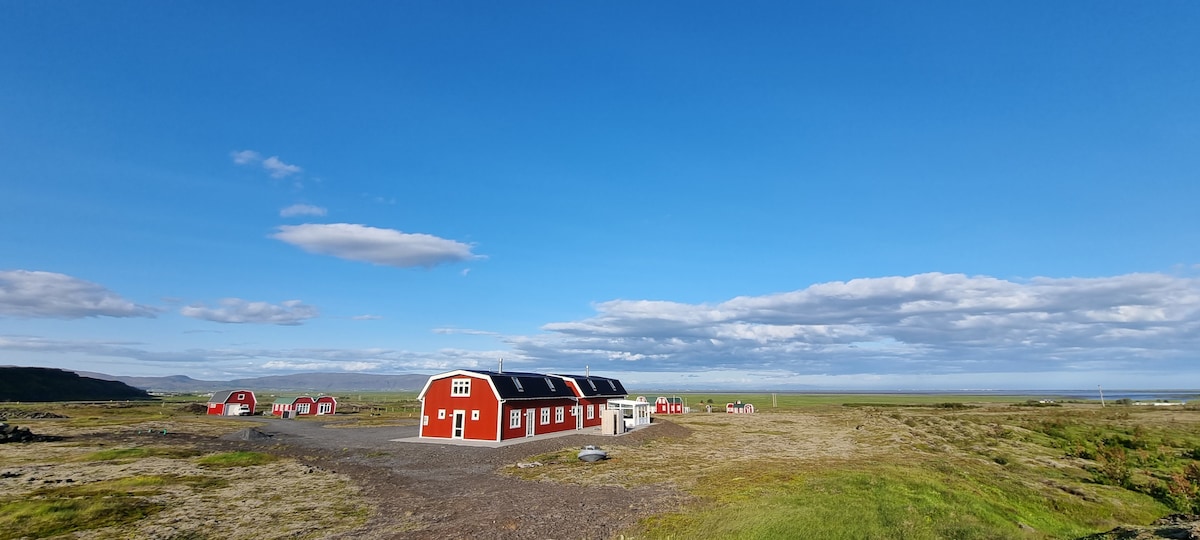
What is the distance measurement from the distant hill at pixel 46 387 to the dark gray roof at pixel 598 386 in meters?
183

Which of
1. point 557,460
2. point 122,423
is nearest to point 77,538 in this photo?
point 557,460

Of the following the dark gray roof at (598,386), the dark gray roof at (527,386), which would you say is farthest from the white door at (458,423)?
the dark gray roof at (598,386)

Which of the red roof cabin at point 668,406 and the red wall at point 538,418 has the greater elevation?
the red wall at point 538,418

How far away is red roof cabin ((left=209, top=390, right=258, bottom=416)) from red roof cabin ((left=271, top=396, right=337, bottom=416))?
4.05 meters

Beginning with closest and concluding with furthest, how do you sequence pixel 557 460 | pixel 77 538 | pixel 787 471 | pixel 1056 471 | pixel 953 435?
pixel 77 538 → pixel 787 471 → pixel 1056 471 → pixel 557 460 → pixel 953 435

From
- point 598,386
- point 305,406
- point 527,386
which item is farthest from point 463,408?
point 305,406

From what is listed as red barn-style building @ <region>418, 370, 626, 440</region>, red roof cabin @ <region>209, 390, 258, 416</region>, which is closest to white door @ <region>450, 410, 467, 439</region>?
red barn-style building @ <region>418, 370, 626, 440</region>

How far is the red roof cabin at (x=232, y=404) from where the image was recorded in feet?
303

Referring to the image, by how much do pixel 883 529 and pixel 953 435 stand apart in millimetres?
42152

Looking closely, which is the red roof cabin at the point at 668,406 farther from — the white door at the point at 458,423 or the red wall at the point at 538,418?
the white door at the point at 458,423

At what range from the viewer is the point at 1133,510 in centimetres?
2461

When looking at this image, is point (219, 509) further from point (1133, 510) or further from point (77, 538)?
point (1133, 510)

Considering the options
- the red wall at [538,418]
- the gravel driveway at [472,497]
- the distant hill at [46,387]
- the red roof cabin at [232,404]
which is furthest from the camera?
Result: the distant hill at [46,387]

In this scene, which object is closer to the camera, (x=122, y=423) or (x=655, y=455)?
(x=655, y=455)
